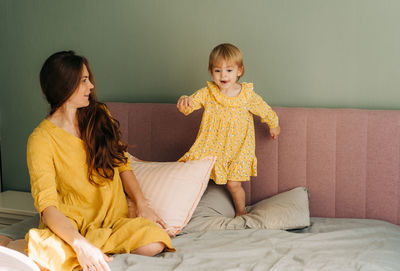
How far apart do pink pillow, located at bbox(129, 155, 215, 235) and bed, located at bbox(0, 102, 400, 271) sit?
72 millimetres

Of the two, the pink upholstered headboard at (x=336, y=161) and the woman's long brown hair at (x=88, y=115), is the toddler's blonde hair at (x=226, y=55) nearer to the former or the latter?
the pink upholstered headboard at (x=336, y=161)

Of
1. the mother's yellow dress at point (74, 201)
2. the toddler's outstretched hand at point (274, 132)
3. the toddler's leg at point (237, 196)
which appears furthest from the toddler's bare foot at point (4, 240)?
the toddler's outstretched hand at point (274, 132)

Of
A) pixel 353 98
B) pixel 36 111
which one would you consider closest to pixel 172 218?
pixel 353 98

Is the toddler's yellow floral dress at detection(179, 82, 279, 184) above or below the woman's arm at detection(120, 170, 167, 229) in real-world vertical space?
above

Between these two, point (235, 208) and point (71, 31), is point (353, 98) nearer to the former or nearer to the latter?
point (235, 208)

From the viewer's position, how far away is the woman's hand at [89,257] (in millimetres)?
1372

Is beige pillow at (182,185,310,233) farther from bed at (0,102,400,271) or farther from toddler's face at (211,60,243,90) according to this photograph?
toddler's face at (211,60,243,90)

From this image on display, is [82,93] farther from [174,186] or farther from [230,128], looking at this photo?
[230,128]

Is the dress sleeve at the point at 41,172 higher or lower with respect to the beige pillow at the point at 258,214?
higher

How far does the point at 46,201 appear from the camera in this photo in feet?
5.03

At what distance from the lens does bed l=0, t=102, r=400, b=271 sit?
5.22 ft

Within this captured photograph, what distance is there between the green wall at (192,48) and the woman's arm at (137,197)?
0.74 meters

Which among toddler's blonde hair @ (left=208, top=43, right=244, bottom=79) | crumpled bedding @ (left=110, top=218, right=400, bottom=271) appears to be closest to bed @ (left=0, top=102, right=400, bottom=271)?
crumpled bedding @ (left=110, top=218, right=400, bottom=271)

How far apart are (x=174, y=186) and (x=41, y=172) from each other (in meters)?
0.58
